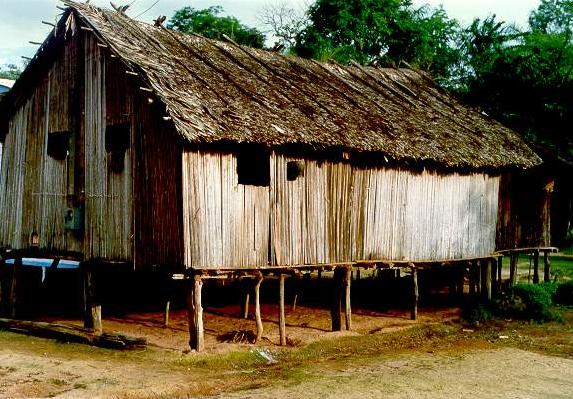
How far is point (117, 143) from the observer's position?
15969 mm

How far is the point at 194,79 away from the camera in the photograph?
51.7 feet

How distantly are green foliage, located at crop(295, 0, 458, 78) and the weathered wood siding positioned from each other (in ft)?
58.8

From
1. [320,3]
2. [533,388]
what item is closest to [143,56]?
[533,388]

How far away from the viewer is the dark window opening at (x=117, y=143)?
15594 millimetres

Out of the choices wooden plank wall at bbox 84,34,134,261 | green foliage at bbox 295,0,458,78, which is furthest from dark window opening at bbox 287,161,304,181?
green foliage at bbox 295,0,458,78

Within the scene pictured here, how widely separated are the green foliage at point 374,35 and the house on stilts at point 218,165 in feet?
58.2

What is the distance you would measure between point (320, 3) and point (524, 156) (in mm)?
19913

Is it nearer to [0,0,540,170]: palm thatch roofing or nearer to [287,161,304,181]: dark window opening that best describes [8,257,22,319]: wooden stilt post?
[0,0,540,170]: palm thatch roofing

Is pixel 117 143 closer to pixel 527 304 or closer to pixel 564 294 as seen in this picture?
pixel 527 304

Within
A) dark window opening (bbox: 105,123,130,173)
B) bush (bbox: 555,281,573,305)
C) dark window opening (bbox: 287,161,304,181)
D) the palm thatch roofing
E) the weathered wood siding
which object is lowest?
bush (bbox: 555,281,573,305)

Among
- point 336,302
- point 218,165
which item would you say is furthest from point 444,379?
point 218,165

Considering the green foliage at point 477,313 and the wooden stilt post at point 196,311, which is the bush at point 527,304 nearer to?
the green foliage at point 477,313

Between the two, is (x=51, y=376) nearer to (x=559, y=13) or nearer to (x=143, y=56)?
(x=143, y=56)

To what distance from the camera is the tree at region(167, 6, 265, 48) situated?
42156 millimetres
